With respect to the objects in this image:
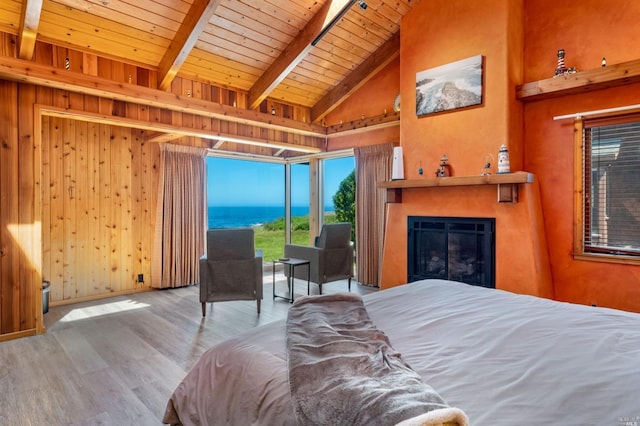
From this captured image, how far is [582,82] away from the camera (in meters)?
3.04

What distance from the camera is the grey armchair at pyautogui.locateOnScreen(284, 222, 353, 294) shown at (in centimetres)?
478

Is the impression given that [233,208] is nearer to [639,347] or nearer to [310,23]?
[310,23]

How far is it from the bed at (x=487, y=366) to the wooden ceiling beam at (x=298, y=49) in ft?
10.1

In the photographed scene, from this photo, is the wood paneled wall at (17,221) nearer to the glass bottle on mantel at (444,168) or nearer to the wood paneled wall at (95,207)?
the wood paneled wall at (95,207)

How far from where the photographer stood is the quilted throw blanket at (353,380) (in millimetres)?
922

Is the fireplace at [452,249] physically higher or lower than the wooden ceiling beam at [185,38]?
lower

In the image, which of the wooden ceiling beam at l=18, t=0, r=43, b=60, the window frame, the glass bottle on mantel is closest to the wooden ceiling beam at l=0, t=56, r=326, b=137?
the wooden ceiling beam at l=18, t=0, r=43, b=60

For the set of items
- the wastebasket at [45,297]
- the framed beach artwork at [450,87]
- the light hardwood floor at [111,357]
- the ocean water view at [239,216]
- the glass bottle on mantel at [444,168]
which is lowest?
the light hardwood floor at [111,357]

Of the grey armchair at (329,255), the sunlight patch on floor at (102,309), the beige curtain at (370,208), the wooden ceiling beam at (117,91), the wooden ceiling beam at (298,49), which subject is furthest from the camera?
the beige curtain at (370,208)

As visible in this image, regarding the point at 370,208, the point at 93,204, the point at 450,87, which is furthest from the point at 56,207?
the point at 450,87

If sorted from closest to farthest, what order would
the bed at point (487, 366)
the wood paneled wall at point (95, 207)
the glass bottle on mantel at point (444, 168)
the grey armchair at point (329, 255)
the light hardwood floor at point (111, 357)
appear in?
the bed at point (487, 366), the light hardwood floor at point (111, 357), the glass bottle on mantel at point (444, 168), the wood paneled wall at point (95, 207), the grey armchair at point (329, 255)

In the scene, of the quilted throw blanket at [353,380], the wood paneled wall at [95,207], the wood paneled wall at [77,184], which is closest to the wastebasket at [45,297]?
the wood paneled wall at [77,184]

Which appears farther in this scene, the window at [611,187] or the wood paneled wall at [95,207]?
the wood paneled wall at [95,207]

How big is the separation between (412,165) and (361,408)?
348 cm
